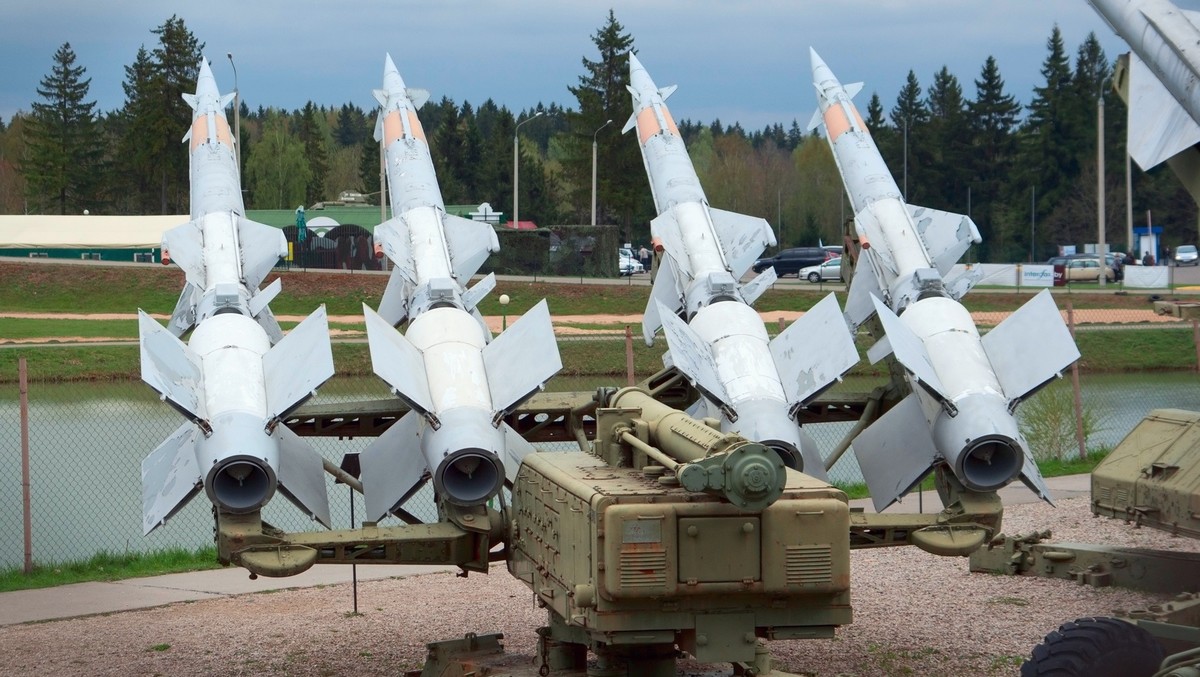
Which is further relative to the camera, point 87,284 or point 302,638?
point 87,284

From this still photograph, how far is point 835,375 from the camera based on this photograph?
11.8 m

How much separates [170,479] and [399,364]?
189 centimetres

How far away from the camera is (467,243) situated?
1339 cm

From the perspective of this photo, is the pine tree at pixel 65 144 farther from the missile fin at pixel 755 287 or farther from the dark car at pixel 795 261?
the missile fin at pixel 755 287

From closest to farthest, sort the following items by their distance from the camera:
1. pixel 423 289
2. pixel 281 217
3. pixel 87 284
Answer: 1. pixel 423 289
2. pixel 87 284
3. pixel 281 217

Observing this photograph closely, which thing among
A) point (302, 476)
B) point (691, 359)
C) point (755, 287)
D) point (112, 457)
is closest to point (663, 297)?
point (755, 287)

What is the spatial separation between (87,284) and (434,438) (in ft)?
106

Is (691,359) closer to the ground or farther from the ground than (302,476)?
farther from the ground

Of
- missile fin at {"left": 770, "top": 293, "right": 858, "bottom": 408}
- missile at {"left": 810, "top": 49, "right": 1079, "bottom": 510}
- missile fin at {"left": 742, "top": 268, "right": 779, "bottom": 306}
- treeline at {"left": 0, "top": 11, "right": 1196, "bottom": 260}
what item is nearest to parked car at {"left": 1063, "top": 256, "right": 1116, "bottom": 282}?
treeline at {"left": 0, "top": 11, "right": 1196, "bottom": 260}

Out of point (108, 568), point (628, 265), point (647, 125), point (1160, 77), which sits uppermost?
point (647, 125)

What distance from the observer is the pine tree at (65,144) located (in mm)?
64312

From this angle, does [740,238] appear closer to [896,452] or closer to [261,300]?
[896,452]

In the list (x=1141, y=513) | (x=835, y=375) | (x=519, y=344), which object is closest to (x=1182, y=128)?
(x=1141, y=513)

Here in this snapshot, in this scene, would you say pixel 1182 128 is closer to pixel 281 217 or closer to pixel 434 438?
pixel 434 438
